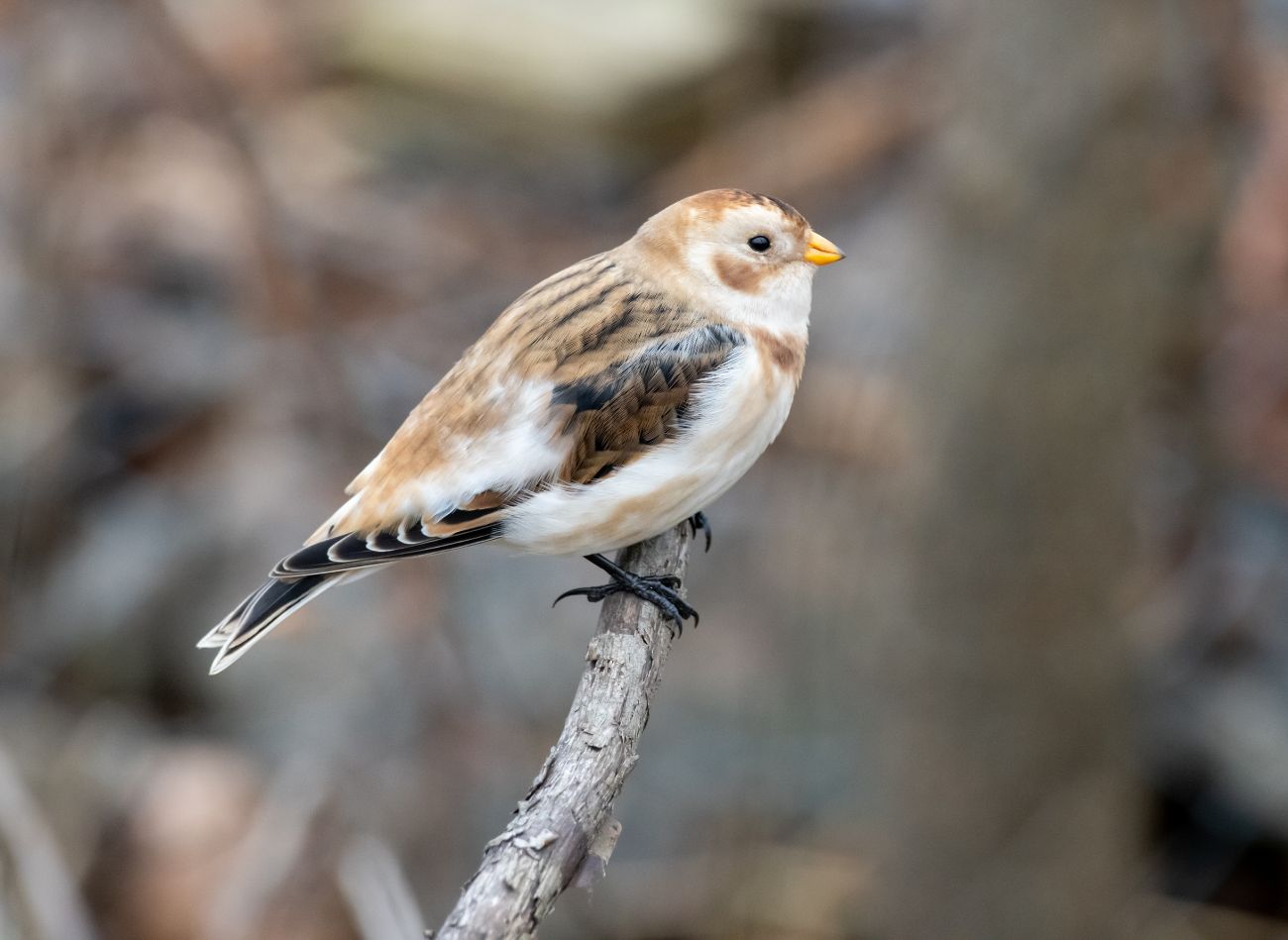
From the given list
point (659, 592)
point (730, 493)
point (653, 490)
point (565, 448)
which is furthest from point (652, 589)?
point (730, 493)

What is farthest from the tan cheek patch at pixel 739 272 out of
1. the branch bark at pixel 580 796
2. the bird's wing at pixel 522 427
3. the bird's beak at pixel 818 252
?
the branch bark at pixel 580 796

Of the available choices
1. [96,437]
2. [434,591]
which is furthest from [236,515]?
[434,591]

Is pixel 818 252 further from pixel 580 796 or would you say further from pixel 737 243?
pixel 580 796

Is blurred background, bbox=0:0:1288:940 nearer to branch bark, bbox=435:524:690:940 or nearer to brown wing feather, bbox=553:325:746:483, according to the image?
branch bark, bbox=435:524:690:940

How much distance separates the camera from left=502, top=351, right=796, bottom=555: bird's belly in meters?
3.56

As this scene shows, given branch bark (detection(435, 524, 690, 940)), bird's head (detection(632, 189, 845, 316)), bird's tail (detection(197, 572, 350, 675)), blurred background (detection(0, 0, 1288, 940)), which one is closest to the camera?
branch bark (detection(435, 524, 690, 940))

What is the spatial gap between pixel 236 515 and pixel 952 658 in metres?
3.95

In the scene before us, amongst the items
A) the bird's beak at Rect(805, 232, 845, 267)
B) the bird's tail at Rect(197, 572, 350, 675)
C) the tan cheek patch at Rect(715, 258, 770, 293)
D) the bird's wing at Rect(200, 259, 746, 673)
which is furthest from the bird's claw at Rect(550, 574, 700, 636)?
the bird's beak at Rect(805, 232, 845, 267)

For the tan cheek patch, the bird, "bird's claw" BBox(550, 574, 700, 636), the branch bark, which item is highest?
the tan cheek patch

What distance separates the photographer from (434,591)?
17.6 feet

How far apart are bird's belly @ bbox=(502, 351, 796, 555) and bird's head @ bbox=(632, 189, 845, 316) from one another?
325 mm

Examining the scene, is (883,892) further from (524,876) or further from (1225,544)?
(524,876)

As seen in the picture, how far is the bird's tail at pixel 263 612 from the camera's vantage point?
3.44 m

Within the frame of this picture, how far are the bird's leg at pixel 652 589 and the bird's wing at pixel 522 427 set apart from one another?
26 centimetres
